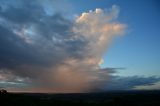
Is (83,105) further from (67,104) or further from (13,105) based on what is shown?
(13,105)

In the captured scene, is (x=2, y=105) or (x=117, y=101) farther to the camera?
(x=117, y=101)

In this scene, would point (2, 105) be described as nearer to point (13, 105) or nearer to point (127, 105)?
point (13, 105)

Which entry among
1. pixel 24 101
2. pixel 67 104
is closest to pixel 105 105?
pixel 67 104

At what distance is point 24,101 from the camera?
175ft

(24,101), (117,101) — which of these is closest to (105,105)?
(117,101)

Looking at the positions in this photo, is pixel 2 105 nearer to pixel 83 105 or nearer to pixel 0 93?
pixel 0 93

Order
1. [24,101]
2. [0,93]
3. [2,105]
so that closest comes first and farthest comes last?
[2,105]
[0,93]
[24,101]

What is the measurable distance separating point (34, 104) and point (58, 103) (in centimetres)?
689

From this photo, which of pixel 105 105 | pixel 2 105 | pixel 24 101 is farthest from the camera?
pixel 105 105

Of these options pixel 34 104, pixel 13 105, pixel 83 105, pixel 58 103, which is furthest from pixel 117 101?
pixel 13 105

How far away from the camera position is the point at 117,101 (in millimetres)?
55375

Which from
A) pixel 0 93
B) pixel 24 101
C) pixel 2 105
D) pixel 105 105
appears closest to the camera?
pixel 2 105

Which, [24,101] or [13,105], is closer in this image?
[13,105]

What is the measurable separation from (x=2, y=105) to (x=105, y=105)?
22.2 m
